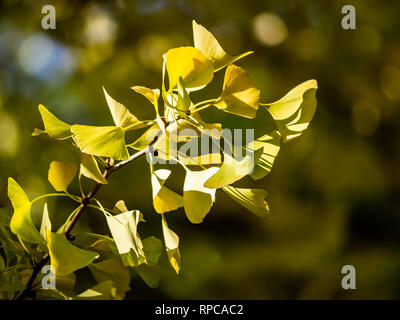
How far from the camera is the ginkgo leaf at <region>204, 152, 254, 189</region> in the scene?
19 cm

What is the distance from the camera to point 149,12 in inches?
34.0

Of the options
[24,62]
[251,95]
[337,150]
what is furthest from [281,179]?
[251,95]

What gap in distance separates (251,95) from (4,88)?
0.70m

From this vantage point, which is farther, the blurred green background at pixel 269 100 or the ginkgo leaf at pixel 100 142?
the blurred green background at pixel 269 100

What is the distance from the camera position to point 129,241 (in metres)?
0.21

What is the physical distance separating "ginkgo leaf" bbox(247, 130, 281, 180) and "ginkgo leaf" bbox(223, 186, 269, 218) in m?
0.01

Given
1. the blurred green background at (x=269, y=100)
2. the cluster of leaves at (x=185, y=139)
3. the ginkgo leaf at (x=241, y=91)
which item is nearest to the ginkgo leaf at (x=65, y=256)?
the cluster of leaves at (x=185, y=139)

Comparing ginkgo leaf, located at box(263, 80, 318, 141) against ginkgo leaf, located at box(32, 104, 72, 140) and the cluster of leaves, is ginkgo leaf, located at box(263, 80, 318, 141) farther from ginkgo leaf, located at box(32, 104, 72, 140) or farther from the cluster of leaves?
ginkgo leaf, located at box(32, 104, 72, 140)

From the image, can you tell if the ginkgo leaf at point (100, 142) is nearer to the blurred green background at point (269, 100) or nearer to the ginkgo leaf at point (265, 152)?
the ginkgo leaf at point (265, 152)

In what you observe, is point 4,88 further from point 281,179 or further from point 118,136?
point 118,136

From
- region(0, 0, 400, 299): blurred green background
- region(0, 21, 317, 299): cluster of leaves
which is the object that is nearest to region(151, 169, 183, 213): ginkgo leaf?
region(0, 21, 317, 299): cluster of leaves

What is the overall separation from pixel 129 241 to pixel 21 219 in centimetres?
7

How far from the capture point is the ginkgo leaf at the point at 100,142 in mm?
211
